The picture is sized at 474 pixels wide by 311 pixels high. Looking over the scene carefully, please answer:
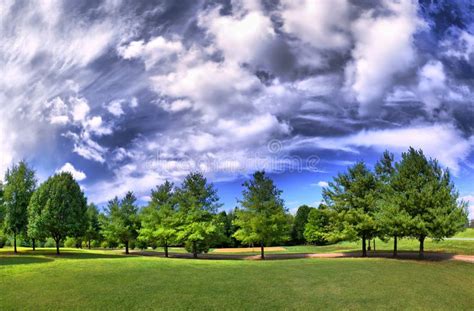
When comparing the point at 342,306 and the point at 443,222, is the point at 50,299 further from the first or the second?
the point at 443,222

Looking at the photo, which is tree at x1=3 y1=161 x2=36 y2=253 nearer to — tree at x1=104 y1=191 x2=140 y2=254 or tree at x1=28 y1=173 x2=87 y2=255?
tree at x1=28 y1=173 x2=87 y2=255

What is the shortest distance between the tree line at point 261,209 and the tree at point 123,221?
1.03m

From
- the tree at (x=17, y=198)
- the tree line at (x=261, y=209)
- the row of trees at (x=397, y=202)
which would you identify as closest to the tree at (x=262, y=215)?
the tree line at (x=261, y=209)

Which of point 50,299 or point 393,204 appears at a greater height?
point 393,204

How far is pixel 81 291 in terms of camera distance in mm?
16078

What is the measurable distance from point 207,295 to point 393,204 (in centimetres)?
2465

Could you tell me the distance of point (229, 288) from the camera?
17.5 meters

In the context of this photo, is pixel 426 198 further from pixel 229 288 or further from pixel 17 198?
pixel 17 198

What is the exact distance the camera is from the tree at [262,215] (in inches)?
1591

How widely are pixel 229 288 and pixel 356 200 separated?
24.9 metres

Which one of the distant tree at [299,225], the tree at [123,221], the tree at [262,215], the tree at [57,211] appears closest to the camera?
the tree at [57,211]

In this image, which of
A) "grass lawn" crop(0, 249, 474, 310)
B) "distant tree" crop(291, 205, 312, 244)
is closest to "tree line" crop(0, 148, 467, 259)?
"grass lawn" crop(0, 249, 474, 310)

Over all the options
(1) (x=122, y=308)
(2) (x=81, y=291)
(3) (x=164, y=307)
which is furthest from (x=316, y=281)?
(2) (x=81, y=291)

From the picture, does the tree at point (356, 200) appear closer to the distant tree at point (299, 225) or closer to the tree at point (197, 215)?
the tree at point (197, 215)
